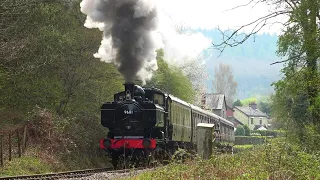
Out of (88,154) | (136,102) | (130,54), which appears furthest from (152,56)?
(88,154)

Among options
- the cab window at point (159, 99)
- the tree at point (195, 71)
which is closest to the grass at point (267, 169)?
the cab window at point (159, 99)

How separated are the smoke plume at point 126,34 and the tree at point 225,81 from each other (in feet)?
399

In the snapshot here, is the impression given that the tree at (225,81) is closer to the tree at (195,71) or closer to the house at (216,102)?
the house at (216,102)

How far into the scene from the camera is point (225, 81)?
463 feet

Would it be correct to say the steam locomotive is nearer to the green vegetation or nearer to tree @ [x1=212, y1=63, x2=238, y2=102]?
the green vegetation

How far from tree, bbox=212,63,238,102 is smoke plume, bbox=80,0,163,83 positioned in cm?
12161

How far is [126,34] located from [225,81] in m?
125

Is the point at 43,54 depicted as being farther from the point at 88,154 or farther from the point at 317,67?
the point at 317,67

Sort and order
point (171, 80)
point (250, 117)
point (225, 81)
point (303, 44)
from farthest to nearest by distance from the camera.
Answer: point (225, 81)
point (250, 117)
point (171, 80)
point (303, 44)

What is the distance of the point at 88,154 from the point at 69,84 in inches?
139

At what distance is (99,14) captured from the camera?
18.7m

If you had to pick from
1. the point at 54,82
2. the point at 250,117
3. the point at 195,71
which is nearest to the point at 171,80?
the point at 195,71

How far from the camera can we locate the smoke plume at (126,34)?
59.2 feet

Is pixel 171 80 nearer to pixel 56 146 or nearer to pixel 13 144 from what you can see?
pixel 56 146
